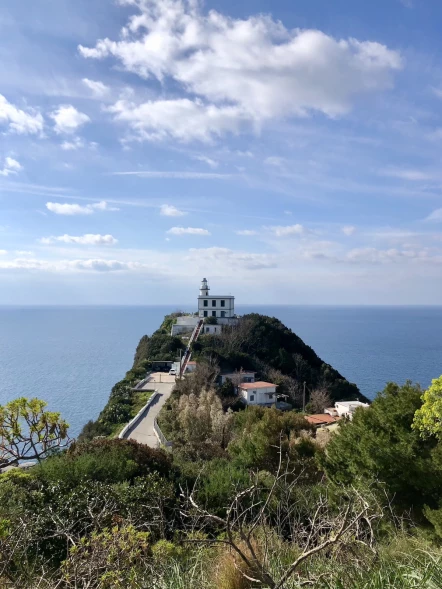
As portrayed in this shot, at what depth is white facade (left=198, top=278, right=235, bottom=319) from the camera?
44688 millimetres

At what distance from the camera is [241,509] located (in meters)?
4.61

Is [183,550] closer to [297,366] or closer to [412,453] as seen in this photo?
[412,453]

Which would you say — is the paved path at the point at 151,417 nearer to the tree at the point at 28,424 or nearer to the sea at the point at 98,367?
the sea at the point at 98,367

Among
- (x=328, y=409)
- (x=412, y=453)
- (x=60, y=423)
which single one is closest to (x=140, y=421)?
(x=328, y=409)

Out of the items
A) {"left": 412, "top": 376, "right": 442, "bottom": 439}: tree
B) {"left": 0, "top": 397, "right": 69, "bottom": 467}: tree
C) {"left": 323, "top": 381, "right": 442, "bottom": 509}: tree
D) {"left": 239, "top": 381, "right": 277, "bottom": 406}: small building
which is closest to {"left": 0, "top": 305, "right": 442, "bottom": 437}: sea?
{"left": 239, "top": 381, "right": 277, "bottom": 406}: small building

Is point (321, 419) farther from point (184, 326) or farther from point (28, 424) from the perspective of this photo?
point (184, 326)

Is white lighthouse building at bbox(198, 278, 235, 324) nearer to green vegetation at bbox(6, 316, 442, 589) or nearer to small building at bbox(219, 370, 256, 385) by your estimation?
small building at bbox(219, 370, 256, 385)

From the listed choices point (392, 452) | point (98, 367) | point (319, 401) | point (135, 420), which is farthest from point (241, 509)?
point (98, 367)

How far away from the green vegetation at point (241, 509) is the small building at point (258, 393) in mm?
9943

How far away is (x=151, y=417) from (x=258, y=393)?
856 cm

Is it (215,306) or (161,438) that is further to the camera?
(215,306)

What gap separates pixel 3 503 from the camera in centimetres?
704

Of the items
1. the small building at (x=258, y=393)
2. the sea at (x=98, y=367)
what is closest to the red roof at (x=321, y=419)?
the small building at (x=258, y=393)

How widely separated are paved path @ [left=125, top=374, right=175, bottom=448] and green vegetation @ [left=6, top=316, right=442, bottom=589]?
1.42m
